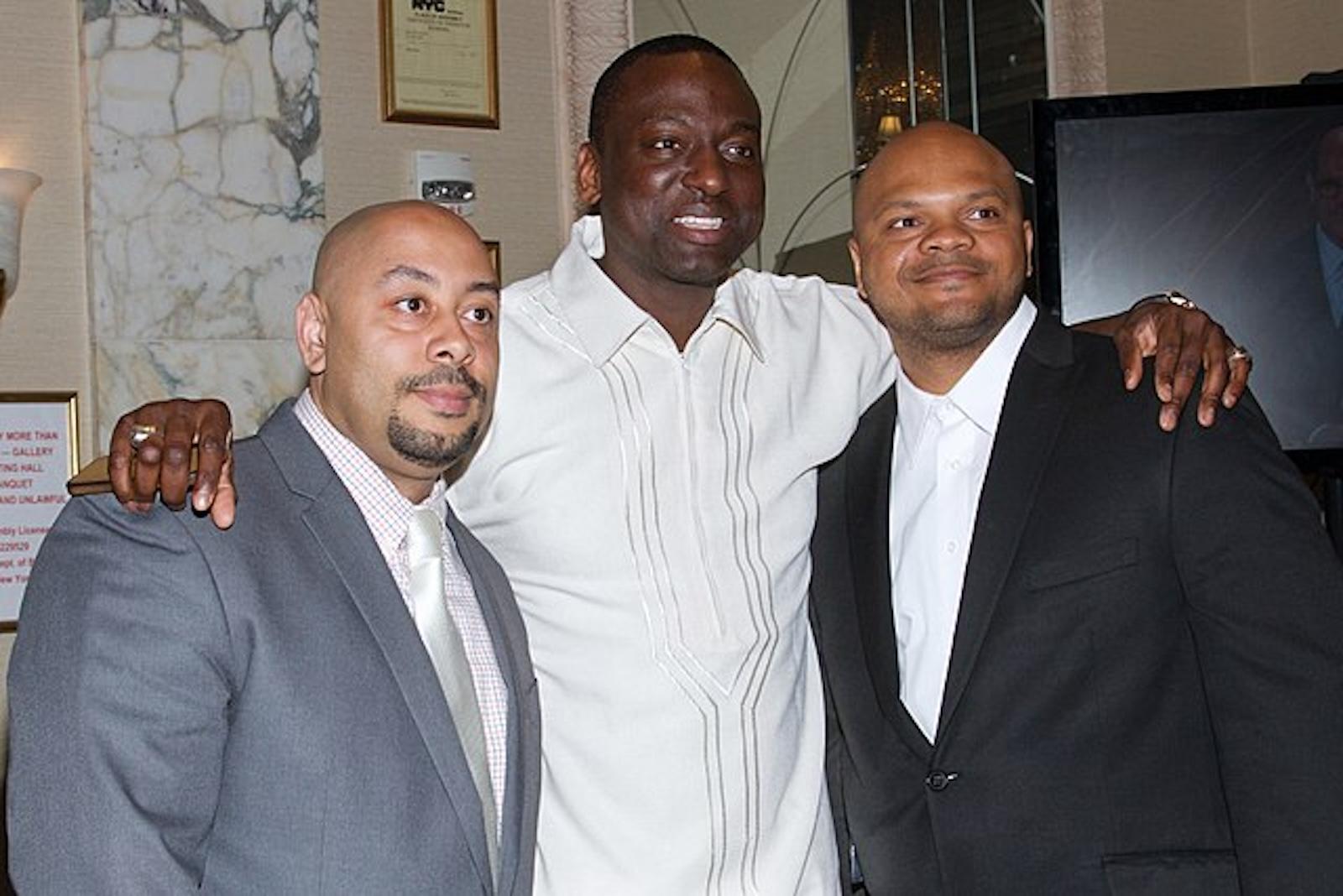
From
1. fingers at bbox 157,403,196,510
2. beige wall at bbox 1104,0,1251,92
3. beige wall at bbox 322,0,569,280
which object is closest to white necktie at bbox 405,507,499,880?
fingers at bbox 157,403,196,510

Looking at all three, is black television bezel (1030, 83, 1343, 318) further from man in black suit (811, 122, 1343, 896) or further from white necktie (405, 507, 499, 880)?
white necktie (405, 507, 499, 880)

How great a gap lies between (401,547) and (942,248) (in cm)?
82

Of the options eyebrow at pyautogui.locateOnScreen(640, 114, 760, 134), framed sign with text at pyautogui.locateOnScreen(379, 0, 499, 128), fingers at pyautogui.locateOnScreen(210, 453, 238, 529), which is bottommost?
fingers at pyautogui.locateOnScreen(210, 453, 238, 529)

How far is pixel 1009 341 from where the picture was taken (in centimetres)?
228

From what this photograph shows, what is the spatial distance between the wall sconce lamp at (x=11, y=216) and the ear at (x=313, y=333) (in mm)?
1419

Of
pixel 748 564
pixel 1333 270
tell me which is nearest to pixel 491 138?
pixel 748 564

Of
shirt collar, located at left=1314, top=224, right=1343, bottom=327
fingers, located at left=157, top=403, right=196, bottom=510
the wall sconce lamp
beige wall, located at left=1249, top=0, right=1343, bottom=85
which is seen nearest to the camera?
fingers, located at left=157, top=403, right=196, bottom=510

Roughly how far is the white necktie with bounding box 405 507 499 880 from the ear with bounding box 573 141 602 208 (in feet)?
2.17

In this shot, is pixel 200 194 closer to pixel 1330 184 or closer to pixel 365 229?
pixel 365 229

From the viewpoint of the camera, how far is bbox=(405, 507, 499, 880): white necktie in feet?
6.16

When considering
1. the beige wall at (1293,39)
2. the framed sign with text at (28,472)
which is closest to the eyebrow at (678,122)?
the framed sign with text at (28,472)

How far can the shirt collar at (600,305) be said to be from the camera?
2.29m

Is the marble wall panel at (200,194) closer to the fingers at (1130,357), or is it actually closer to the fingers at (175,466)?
the fingers at (175,466)

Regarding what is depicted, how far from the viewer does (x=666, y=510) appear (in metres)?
2.23
